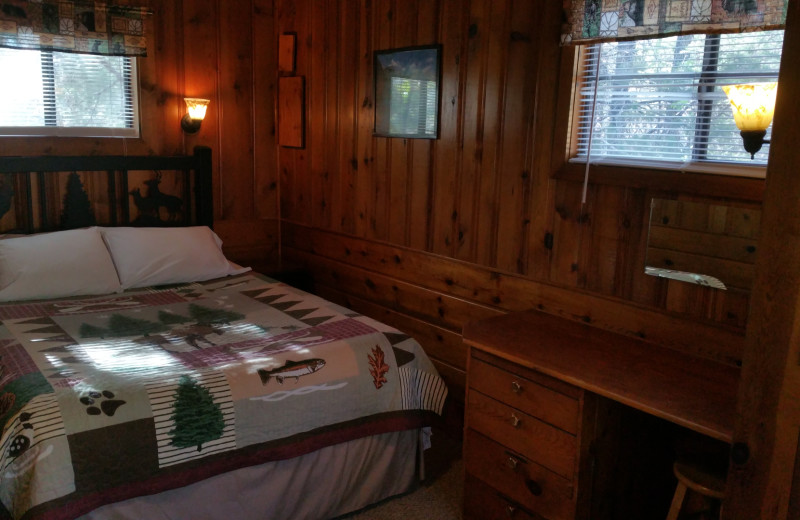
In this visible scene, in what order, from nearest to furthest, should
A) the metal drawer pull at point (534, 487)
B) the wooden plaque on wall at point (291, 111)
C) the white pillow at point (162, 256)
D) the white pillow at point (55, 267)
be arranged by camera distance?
1. the metal drawer pull at point (534, 487)
2. the white pillow at point (55, 267)
3. the white pillow at point (162, 256)
4. the wooden plaque on wall at point (291, 111)

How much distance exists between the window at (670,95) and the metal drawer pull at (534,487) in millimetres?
1179

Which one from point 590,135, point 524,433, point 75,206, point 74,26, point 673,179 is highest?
point 74,26

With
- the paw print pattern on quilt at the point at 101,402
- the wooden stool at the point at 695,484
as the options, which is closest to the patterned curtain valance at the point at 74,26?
the paw print pattern on quilt at the point at 101,402

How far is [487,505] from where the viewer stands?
2477 mm

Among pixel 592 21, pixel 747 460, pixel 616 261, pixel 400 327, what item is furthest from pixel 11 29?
pixel 747 460

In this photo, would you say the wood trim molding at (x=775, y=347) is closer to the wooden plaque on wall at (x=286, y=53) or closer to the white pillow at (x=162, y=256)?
the white pillow at (x=162, y=256)

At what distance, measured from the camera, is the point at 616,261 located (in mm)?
2588

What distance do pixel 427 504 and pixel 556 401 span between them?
0.83 metres

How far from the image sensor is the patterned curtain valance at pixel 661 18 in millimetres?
2045

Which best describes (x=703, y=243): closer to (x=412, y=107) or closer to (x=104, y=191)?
(x=412, y=107)

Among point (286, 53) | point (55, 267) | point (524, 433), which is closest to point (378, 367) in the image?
point (524, 433)

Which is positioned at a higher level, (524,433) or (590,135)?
(590,135)

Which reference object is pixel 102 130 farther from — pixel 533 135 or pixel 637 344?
pixel 637 344

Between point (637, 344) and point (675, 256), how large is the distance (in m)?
0.33
